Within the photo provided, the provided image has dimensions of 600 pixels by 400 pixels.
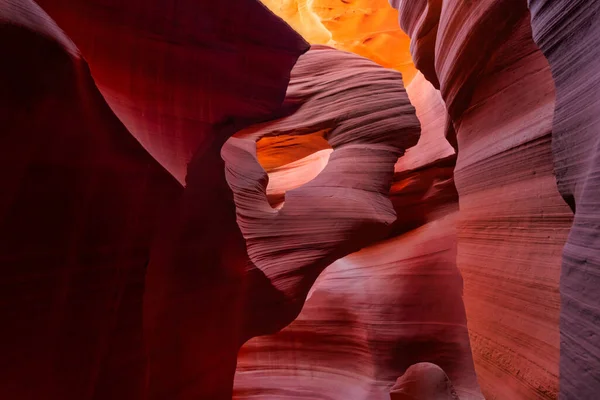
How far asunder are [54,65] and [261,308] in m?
1.79

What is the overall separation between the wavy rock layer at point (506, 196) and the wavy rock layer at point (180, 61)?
0.81 metres

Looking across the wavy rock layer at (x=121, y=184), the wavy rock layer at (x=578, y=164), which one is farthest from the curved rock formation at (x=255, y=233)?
the wavy rock layer at (x=578, y=164)

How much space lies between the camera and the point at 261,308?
2.45 m

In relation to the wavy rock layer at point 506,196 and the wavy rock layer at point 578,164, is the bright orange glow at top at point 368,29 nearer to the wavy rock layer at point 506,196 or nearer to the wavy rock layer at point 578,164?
the wavy rock layer at point 506,196

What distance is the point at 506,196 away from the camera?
1.68 meters

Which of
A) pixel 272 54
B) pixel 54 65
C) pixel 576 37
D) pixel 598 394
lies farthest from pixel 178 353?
pixel 576 37

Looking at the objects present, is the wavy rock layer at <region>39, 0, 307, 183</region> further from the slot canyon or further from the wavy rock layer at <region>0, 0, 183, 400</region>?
the wavy rock layer at <region>0, 0, 183, 400</region>

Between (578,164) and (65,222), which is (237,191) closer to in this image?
Result: (65,222)

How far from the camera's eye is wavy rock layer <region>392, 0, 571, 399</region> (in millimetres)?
1465

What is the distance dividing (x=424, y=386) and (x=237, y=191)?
1894 mm

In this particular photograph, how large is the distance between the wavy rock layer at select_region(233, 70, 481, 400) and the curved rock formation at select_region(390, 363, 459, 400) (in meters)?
Answer: 0.44

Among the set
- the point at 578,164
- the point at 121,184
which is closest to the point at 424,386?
the point at 578,164

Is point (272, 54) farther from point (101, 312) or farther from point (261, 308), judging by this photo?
point (261, 308)

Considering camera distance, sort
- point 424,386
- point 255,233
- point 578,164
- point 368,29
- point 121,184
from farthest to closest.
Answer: point 368,29 < point 424,386 < point 255,233 < point 121,184 < point 578,164
